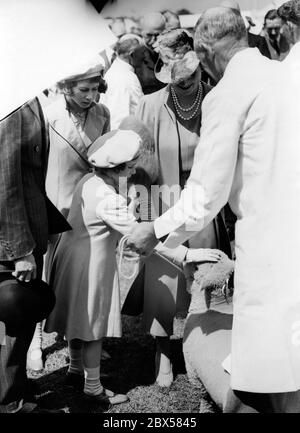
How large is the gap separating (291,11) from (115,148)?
2.93ft

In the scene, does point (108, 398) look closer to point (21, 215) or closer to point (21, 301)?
point (21, 301)

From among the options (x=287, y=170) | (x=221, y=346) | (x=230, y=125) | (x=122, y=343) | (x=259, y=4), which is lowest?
(x=122, y=343)

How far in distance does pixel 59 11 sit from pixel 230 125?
0.84 m

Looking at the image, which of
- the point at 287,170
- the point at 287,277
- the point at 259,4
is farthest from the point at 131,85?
the point at 287,277

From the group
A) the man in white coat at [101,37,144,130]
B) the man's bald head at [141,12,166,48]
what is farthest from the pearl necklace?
the man's bald head at [141,12,166,48]

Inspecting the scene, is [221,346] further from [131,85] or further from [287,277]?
[131,85]

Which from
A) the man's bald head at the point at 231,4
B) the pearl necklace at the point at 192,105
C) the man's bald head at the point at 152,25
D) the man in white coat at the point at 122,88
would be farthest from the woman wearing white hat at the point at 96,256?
the man's bald head at the point at 231,4

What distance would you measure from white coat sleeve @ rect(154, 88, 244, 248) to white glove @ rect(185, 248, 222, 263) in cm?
33

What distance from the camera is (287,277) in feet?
8.07

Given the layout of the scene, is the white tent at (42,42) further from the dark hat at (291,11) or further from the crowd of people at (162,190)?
the dark hat at (291,11)

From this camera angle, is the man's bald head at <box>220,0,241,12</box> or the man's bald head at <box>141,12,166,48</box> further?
the man's bald head at <box>141,12,166,48</box>

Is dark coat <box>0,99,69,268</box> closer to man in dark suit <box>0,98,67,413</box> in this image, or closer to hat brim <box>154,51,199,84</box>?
man in dark suit <box>0,98,67,413</box>

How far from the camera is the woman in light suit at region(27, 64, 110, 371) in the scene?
2.78 metres

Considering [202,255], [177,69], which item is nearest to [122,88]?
[177,69]
